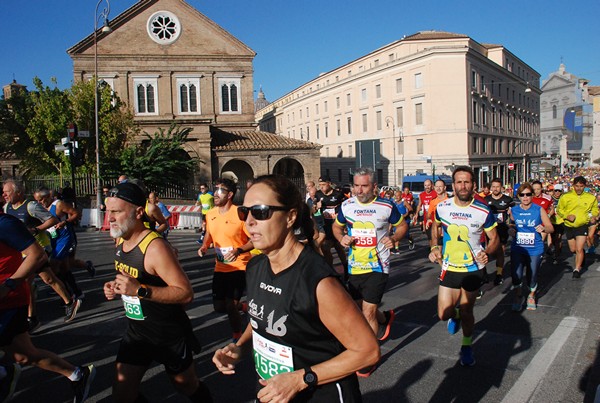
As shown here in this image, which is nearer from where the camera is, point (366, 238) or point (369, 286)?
point (369, 286)

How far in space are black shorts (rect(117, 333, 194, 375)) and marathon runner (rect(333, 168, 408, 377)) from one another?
2.56 meters

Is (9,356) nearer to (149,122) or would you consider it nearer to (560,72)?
(149,122)

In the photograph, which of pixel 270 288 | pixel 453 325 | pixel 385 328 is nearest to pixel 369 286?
pixel 385 328

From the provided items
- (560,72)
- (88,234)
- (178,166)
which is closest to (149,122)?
(178,166)

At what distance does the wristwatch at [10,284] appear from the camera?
4016 mm

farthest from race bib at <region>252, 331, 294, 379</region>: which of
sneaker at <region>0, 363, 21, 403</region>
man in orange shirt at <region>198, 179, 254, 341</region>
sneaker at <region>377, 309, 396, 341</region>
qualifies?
sneaker at <region>377, 309, 396, 341</region>

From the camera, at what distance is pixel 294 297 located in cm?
229

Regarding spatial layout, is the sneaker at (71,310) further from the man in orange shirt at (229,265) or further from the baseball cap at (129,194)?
the baseball cap at (129,194)

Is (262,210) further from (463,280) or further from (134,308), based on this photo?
(463,280)

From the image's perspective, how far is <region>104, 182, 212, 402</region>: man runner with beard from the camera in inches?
136

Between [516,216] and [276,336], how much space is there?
678 centimetres

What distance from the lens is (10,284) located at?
13.2 ft

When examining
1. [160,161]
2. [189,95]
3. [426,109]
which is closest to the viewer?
[160,161]

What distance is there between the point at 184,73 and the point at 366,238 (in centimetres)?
3587
